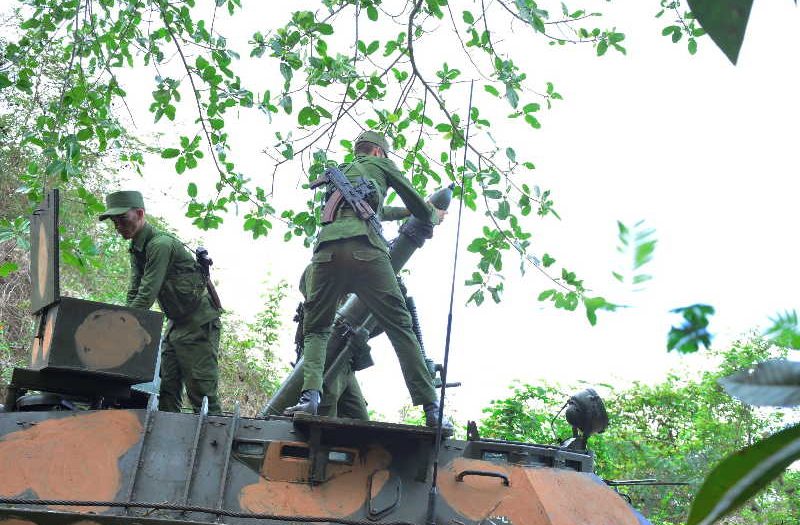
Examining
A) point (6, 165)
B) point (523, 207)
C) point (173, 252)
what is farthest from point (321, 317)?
point (6, 165)

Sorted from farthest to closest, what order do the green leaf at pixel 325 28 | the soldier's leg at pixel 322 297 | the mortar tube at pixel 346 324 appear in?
the green leaf at pixel 325 28 → the mortar tube at pixel 346 324 → the soldier's leg at pixel 322 297

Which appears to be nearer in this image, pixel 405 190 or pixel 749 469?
pixel 749 469

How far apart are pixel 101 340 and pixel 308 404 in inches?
41.9

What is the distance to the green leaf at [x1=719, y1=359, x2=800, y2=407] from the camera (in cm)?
51

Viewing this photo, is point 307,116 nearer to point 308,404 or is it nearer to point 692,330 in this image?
point 308,404

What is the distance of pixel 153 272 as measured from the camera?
5.71 metres

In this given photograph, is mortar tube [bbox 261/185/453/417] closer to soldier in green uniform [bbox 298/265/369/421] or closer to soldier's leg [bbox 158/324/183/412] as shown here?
soldier in green uniform [bbox 298/265/369/421]

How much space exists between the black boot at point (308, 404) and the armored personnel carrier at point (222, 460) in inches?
10.1

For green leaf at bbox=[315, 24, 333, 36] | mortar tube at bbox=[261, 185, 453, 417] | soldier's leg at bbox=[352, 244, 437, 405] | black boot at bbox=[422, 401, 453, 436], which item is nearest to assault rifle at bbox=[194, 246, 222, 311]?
mortar tube at bbox=[261, 185, 453, 417]

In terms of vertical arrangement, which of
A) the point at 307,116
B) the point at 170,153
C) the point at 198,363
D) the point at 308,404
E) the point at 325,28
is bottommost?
the point at 308,404

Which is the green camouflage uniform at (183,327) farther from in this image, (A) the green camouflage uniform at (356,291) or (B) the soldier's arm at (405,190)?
(B) the soldier's arm at (405,190)

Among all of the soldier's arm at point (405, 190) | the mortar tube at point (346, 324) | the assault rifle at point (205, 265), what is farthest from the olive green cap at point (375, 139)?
the assault rifle at point (205, 265)

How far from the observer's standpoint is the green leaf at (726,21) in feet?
1.88

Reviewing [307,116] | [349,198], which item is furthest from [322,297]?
[307,116]
